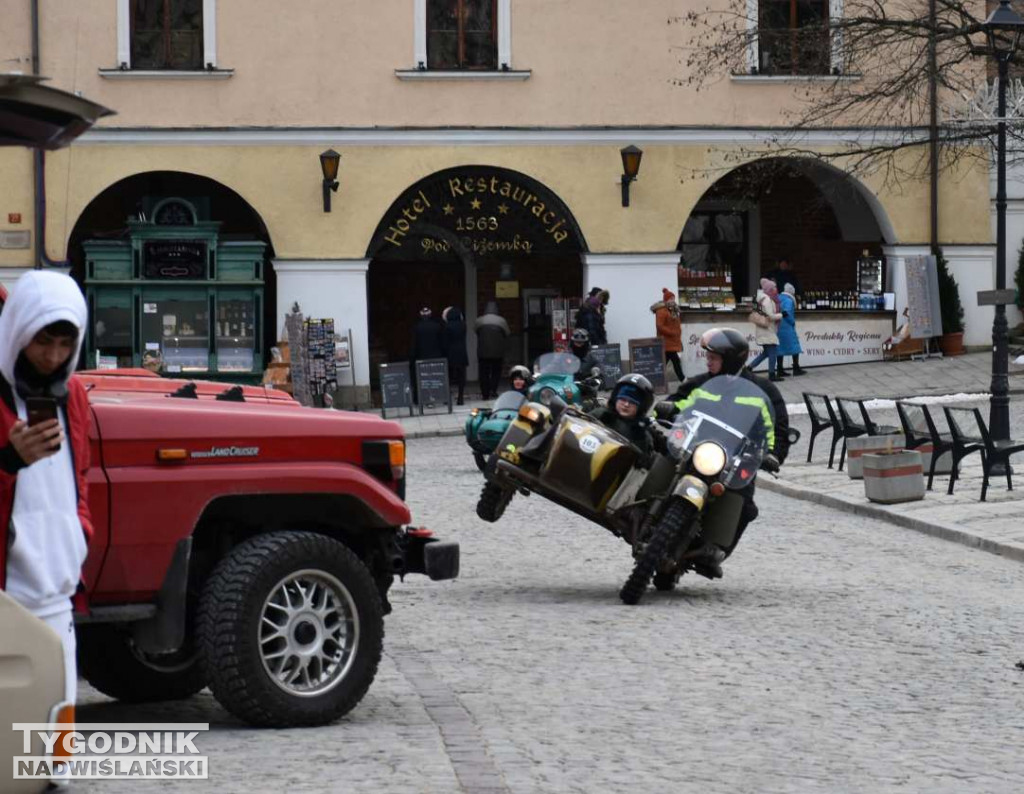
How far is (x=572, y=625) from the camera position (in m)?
12.0

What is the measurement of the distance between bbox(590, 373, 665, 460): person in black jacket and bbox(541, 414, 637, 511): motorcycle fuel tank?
1.69ft

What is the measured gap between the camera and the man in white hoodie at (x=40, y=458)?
6.61 metres

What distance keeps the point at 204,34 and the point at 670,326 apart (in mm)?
8199

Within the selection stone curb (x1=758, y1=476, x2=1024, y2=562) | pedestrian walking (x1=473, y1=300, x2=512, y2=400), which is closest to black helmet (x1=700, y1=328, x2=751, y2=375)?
stone curb (x1=758, y1=476, x2=1024, y2=562)

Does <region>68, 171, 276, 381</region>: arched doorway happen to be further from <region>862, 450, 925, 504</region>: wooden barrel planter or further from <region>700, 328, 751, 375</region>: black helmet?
<region>700, 328, 751, 375</region>: black helmet

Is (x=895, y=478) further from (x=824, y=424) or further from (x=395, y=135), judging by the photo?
(x=395, y=135)

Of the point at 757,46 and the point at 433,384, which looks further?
the point at 757,46

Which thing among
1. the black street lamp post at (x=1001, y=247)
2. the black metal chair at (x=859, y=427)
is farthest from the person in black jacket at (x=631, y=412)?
the black metal chair at (x=859, y=427)

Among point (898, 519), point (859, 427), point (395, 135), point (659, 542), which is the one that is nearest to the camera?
point (659, 542)

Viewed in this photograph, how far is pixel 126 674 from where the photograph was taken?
913 cm

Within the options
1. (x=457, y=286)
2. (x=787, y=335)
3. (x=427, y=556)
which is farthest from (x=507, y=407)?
(x=457, y=286)

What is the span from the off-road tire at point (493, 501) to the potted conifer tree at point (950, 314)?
21.8 m

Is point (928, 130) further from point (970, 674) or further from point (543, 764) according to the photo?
point (543, 764)

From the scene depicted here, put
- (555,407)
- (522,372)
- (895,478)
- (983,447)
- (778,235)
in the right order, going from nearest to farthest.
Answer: (555,407) < (522,372) < (895,478) < (983,447) < (778,235)
